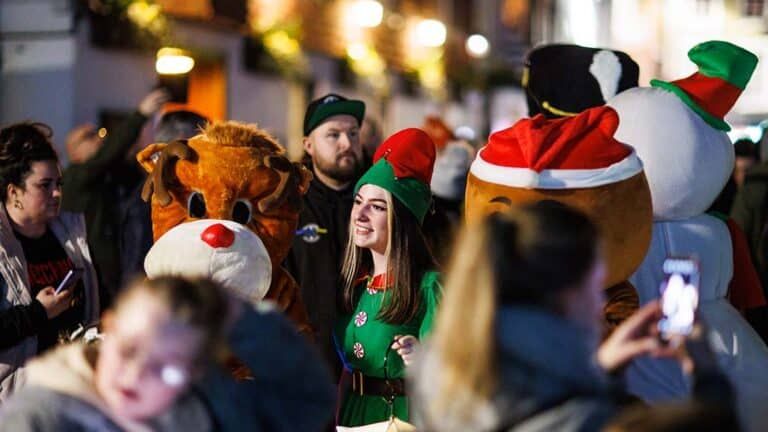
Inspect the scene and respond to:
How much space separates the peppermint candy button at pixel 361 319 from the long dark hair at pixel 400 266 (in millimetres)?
106

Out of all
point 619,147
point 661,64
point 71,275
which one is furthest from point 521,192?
point 661,64

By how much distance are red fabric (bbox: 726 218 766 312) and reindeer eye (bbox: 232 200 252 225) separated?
2.14 meters

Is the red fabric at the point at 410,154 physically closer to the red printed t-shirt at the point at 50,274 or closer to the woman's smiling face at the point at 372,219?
the woman's smiling face at the point at 372,219

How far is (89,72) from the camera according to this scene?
1488cm

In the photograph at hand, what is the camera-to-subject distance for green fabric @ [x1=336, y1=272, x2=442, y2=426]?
5.86m

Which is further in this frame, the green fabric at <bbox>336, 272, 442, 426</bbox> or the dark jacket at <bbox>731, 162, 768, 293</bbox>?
the dark jacket at <bbox>731, 162, 768, 293</bbox>

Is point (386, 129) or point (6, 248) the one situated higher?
point (6, 248)

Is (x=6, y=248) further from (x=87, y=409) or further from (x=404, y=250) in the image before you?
(x=87, y=409)

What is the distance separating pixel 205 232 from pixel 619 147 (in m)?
1.68

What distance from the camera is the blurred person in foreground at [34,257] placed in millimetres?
5957

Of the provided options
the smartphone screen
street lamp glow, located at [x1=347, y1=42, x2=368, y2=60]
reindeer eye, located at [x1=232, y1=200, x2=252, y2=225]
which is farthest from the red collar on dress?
street lamp glow, located at [x1=347, y1=42, x2=368, y2=60]

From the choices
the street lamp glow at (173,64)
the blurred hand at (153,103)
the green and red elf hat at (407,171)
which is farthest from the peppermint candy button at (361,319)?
the street lamp glow at (173,64)

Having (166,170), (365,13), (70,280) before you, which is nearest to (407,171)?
(166,170)

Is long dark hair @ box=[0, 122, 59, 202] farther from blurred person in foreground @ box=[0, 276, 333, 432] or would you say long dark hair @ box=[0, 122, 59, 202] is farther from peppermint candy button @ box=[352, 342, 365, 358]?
blurred person in foreground @ box=[0, 276, 333, 432]
